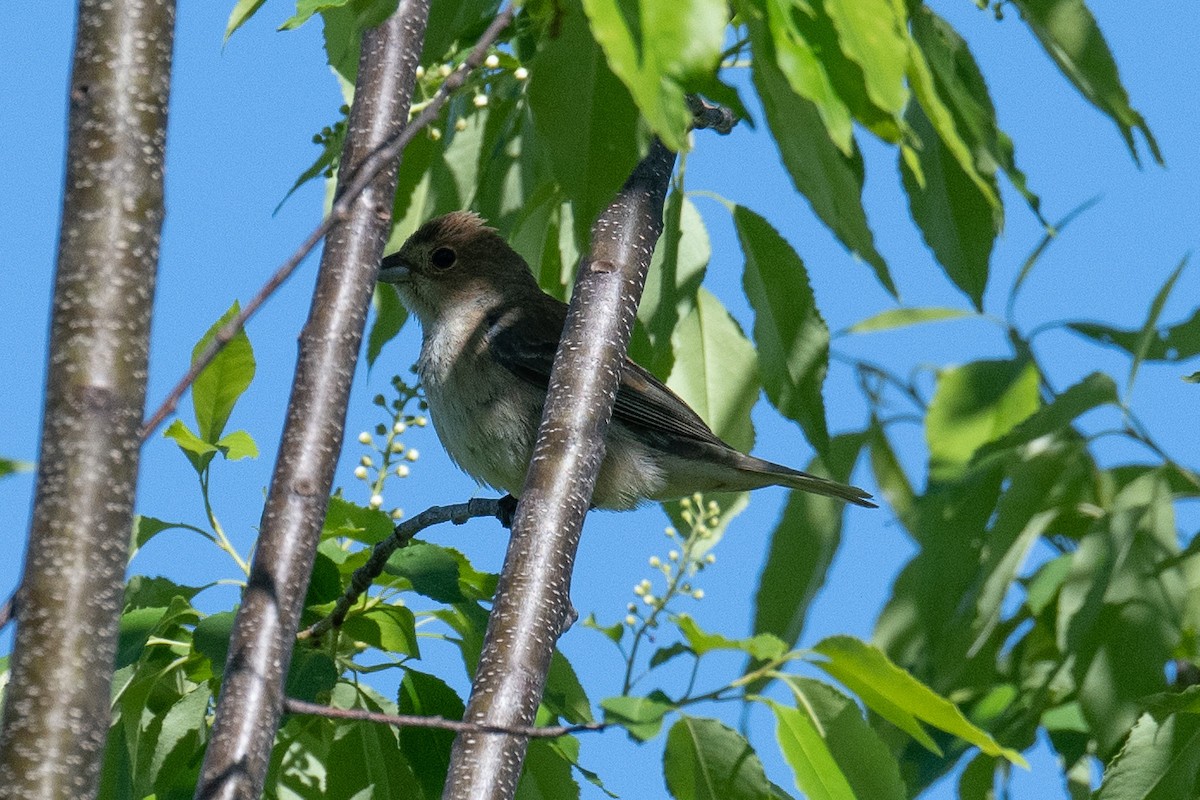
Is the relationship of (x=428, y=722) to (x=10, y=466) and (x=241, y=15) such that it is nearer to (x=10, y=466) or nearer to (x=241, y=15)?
(x=10, y=466)

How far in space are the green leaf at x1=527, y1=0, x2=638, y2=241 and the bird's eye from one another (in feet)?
11.9

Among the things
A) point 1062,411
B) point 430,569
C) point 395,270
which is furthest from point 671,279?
point 395,270

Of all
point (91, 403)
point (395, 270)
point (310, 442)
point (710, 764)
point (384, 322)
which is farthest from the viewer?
point (395, 270)

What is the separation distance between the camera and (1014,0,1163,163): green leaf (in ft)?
9.87

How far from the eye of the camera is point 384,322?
4.13 m

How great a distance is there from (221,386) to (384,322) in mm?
1123

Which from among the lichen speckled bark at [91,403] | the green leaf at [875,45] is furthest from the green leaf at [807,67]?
the lichen speckled bark at [91,403]

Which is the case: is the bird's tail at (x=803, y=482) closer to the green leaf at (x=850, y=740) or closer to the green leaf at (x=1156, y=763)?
the green leaf at (x=850, y=740)

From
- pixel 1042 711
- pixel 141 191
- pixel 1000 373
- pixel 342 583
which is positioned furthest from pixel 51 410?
pixel 1000 373

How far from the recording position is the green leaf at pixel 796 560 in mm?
4195

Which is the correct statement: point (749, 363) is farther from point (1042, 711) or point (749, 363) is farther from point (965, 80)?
point (1042, 711)

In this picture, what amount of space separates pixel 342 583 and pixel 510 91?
1380 millimetres

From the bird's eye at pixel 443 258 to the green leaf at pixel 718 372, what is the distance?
2.27 metres

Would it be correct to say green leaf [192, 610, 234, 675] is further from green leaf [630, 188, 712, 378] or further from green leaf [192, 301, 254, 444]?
green leaf [630, 188, 712, 378]
